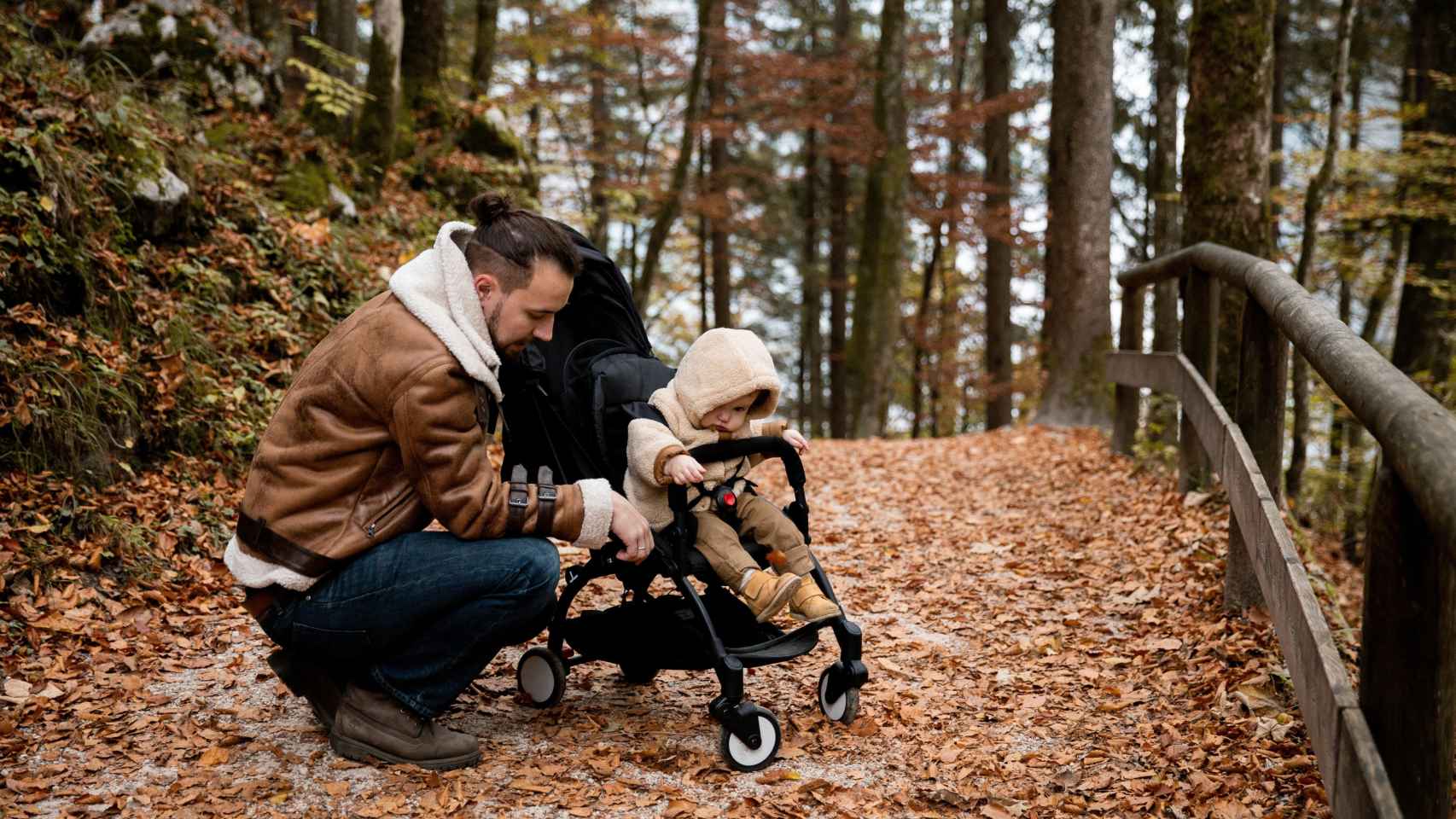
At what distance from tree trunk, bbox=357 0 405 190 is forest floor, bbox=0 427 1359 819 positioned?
5994 mm

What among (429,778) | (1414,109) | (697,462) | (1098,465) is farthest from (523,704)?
(1414,109)

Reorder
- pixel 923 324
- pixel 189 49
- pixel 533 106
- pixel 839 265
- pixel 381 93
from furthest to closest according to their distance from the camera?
pixel 839 265
pixel 923 324
pixel 533 106
pixel 381 93
pixel 189 49

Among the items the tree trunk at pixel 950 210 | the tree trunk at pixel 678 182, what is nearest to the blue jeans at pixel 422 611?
the tree trunk at pixel 678 182

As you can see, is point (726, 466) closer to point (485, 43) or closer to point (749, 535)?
point (749, 535)

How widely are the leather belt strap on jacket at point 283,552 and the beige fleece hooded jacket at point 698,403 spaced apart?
3.27 feet

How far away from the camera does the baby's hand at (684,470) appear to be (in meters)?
3.28

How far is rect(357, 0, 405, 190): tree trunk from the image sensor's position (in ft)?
31.0

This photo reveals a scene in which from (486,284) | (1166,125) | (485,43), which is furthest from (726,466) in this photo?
(1166,125)

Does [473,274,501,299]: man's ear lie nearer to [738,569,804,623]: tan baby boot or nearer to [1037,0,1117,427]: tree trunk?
[738,569,804,623]: tan baby boot

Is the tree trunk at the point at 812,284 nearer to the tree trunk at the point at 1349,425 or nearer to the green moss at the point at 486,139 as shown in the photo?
the green moss at the point at 486,139

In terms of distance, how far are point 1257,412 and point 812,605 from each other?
6.91 ft

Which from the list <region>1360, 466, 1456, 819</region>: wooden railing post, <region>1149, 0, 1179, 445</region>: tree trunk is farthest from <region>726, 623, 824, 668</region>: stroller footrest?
<region>1149, 0, 1179, 445</region>: tree trunk

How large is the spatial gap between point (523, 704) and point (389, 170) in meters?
7.94

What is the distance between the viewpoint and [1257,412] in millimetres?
4219
